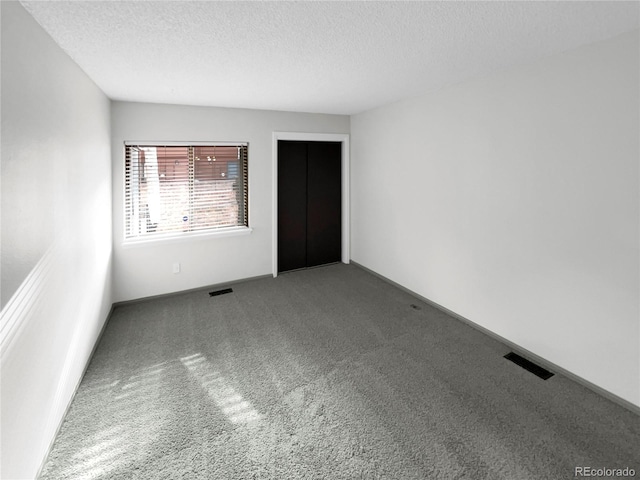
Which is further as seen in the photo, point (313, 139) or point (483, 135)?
point (313, 139)

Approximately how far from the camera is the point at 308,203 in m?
5.16

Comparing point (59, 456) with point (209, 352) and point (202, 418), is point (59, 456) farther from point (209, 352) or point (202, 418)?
point (209, 352)

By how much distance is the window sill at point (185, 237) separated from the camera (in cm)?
396

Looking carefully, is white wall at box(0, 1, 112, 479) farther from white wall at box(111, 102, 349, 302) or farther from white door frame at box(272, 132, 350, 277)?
white door frame at box(272, 132, 350, 277)

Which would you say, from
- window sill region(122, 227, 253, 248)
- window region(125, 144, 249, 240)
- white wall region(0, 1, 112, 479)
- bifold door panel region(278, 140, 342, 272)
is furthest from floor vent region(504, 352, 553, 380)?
window region(125, 144, 249, 240)

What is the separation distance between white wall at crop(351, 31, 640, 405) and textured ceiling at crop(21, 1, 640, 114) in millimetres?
275

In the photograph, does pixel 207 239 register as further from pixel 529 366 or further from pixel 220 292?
pixel 529 366

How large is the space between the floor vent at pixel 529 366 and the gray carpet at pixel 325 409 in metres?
0.05

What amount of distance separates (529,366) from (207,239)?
12.3 ft

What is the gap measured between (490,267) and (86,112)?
3764mm

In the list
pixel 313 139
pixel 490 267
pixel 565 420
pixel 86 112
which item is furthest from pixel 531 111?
pixel 86 112

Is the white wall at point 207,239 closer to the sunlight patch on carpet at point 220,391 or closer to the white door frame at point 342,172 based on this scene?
the white door frame at point 342,172

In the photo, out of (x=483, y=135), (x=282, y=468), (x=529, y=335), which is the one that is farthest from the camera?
(x=483, y=135)

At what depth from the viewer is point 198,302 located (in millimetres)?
4016
